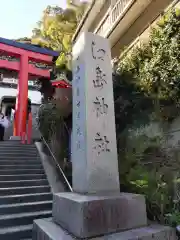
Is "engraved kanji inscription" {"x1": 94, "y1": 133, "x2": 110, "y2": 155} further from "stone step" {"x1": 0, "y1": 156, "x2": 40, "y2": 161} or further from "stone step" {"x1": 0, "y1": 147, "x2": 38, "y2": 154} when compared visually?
"stone step" {"x1": 0, "y1": 147, "x2": 38, "y2": 154}

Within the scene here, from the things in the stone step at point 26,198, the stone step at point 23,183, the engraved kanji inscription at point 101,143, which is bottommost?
the stone step at point 26,198

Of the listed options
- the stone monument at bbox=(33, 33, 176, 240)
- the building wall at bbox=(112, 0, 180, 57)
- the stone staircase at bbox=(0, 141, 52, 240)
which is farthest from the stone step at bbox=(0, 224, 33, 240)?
the building wall at bbox=(112, 0, 180, 57)

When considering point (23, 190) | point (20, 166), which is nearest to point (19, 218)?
point (23, 190)

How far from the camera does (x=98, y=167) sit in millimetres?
3508

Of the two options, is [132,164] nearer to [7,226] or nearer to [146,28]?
[7,226]

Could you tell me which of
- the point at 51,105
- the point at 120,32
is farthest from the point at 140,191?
the point at 120,32

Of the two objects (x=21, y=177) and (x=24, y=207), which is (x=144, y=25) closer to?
(x=21, y=177)

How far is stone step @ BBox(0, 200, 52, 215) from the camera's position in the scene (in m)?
4.55

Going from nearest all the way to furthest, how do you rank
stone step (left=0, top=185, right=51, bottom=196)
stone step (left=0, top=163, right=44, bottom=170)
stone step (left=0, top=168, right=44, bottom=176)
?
stone step (left=0, top=185, right=51, bottom=196) → stone step (left=0, top=168, right=44, bottom=176) → stone step (left=0, top=163, right=44, bottom=170)

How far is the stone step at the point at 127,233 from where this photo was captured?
2.88 meters

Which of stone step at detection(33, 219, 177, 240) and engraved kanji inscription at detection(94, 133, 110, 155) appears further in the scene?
engraved kanji inscription at detection(94, 133, 110, 155)

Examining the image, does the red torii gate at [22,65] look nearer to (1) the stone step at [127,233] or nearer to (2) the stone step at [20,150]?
(2) the stone step at [20,150]

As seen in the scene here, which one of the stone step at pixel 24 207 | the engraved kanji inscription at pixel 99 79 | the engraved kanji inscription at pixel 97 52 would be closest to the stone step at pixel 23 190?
the stone step at pixel 24 207

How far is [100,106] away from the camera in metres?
3.86
